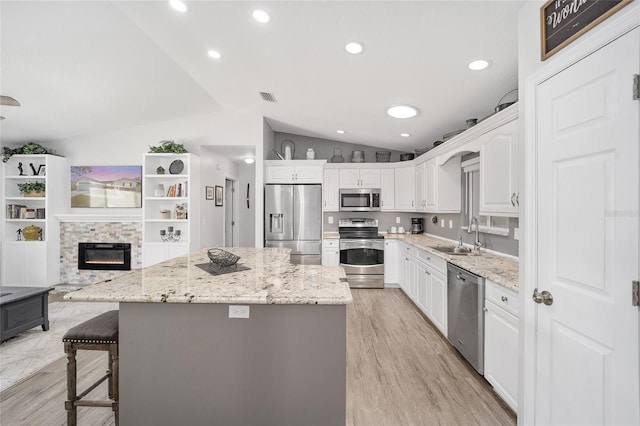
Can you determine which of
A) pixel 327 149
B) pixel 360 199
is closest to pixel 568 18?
pixel 360 199

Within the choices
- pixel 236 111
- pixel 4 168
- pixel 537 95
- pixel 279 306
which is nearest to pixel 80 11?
pixel 236 111

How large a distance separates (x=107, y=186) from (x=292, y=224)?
10.9 feet

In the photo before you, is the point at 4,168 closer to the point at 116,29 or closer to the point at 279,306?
the point at 116,29

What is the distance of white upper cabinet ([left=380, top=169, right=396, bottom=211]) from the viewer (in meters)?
5.43

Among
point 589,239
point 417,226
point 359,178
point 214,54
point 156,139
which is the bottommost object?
point 417,226

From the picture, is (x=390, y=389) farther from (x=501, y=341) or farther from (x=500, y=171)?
(x=500, y=171)

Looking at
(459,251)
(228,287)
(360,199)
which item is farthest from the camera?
(360,199)

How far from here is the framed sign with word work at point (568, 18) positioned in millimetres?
1202

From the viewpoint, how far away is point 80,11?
2.59 meters

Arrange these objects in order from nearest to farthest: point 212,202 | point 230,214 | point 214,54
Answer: point 214,54
point 212,202
point 230,214

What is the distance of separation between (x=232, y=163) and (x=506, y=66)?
605 cm

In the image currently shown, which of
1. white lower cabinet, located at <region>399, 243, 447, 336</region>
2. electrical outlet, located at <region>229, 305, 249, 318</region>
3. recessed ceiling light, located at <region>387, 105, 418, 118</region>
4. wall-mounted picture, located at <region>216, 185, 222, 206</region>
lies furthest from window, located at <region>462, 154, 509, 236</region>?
wall-mounted picture, located at <region>216, 185, 222, 206</region>

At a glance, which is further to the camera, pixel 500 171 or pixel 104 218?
pixel 104 218

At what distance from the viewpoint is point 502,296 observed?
6.49 feet
